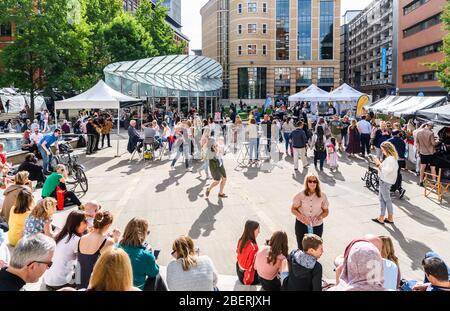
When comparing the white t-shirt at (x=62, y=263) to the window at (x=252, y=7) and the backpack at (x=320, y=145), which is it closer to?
the backpack at (x=320, y=145)

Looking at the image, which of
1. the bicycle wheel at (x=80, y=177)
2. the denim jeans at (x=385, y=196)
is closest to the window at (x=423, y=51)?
the denim jeans at (x=385, y=196)

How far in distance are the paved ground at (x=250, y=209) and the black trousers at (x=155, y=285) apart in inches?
77.2

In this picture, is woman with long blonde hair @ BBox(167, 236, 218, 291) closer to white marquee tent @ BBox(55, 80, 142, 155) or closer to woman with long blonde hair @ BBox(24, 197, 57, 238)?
woman with long blonde hair @ BBox(24, 197, 57, 238)

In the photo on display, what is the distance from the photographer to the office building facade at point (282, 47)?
2844 inches

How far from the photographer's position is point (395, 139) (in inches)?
555

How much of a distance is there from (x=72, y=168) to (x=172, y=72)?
28.8 metres

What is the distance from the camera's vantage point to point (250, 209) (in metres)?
10.6

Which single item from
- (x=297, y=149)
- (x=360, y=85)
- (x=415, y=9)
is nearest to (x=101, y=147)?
(x=297, y=149)

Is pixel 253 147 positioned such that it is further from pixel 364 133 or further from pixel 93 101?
pixel 93 101
